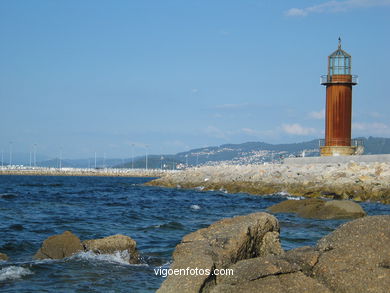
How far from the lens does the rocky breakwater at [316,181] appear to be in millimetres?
25906

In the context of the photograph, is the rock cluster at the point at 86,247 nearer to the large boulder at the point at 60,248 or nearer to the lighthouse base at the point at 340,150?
the large boulder at the point at 60,248

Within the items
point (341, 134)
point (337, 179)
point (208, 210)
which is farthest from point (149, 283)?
point (341, 134)

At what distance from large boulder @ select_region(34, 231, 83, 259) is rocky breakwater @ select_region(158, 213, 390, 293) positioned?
11.7ft

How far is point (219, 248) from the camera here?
7.13 metres

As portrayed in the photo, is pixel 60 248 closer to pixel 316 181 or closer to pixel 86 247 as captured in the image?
pixel 86 247

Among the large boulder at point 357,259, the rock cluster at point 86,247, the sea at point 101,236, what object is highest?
the large boulder at point 357,259

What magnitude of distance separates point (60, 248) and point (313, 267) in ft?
18.6

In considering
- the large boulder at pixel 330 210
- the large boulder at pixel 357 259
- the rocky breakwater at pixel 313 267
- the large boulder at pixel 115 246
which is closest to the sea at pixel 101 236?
the large boulder at pixel 115 246

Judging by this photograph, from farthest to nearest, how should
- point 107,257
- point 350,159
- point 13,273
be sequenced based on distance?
point 350,159, point 107,257, point 13,273

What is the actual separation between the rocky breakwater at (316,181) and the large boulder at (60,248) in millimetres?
17169

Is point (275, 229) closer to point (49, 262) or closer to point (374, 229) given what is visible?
point (374, 229)

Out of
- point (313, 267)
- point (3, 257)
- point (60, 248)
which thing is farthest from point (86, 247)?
point (313, 267)

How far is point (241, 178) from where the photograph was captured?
39.2 m

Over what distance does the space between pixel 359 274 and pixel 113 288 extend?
383 cm
